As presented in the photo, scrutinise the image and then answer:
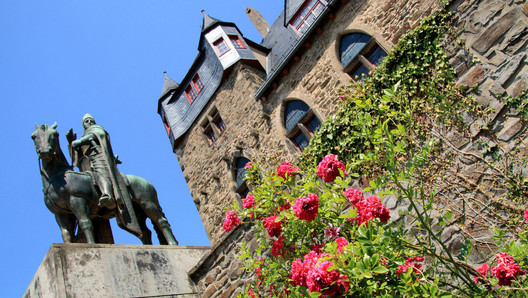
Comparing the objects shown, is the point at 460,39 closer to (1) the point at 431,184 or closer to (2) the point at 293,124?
(1) the point at 431,184

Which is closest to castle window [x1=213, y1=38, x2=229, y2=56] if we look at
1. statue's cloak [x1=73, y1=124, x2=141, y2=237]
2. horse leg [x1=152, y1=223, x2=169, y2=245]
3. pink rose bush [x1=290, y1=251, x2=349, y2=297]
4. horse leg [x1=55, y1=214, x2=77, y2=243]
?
statue's cloak [x1=73, y1=124, x2=141, y2=237]

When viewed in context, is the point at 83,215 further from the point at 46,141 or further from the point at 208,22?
the point at 208,22

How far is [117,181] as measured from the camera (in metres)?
5.91

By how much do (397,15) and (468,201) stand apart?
5.88 meters

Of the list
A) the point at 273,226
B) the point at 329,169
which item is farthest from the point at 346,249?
the point at 273,226

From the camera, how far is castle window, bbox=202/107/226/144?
45.8 ft

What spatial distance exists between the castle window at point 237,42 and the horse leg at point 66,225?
10.2 meters

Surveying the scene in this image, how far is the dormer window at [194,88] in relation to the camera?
15688mm

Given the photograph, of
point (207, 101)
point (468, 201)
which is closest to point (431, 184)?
point (468, 201)

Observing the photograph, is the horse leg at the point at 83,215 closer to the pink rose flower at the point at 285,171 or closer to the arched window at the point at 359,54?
the pink rose flower at the point at 285,171

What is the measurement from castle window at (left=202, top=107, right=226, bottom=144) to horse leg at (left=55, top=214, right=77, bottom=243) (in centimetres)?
843

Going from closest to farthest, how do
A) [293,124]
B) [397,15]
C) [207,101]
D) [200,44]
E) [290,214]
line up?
[290,214], [397,15], [293,124], [207,101], [200,44]

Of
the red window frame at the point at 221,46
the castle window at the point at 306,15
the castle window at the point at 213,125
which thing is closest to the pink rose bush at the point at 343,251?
the castle window at the point at 306,15

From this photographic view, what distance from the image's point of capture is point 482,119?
422 centimetres
